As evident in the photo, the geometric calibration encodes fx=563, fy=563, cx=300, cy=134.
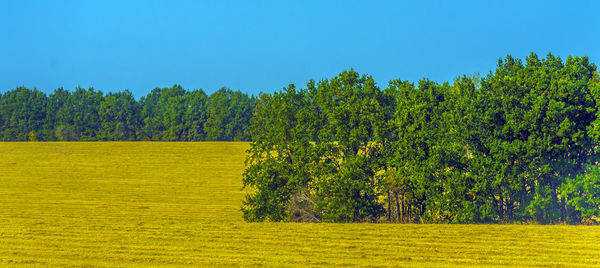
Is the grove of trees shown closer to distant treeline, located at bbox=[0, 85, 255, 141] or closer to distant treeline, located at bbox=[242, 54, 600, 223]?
distant treeline, located at bbox=[242, 54, 600, 223]

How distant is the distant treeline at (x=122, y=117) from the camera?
67688mm

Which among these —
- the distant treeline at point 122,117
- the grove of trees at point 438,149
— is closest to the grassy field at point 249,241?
the grove of trees at point 438,149

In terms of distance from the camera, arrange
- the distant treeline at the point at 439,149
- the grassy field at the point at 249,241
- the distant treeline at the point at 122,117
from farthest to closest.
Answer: the distant treeline at the point at 122,117, the distant treeline at the point at 439,149, the grassy field at the point at 249,241

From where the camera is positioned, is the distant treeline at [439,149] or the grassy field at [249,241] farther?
the distant treeline at [439,149]

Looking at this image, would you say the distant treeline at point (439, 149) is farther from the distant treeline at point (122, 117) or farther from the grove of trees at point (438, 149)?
the distant treeline at point (122, 117)

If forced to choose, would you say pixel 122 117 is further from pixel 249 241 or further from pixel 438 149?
pixel 249 241

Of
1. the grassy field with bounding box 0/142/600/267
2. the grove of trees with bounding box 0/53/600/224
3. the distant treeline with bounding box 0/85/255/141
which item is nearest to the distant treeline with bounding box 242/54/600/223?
the grove of trees with bounding box 0/53/600/224

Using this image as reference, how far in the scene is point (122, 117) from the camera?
70.2 m

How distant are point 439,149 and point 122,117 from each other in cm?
5742

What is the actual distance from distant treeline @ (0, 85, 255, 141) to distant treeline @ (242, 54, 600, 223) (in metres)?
44.4

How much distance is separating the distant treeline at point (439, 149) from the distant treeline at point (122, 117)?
146 feet

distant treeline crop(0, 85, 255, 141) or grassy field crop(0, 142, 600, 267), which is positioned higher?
distant treeline crop(0, 85, 255, 141)

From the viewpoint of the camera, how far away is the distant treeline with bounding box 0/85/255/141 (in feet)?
222

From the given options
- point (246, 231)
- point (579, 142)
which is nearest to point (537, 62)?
point (579, 142)
